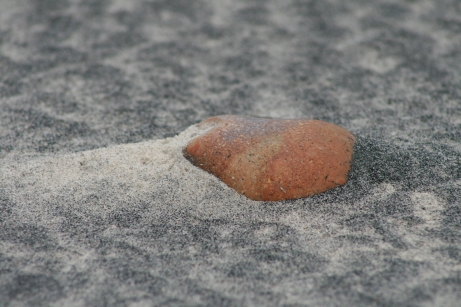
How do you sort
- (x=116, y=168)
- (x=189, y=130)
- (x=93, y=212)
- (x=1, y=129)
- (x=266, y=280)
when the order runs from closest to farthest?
(x=266, y=280) → (x=93, y=212) → (x=116, y=168) → (x=189, y=130) → (x=1, y=129)

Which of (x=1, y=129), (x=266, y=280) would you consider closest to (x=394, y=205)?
(x=266, y=280)

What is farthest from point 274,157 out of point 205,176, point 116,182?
point 116,182

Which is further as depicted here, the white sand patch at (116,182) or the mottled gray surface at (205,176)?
the white sand patch at (116,182)

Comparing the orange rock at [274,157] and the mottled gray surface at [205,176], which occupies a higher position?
the orange rock at [274,157]

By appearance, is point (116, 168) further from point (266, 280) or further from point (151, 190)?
point (266, 280)

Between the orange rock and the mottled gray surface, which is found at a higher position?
the orange rock
